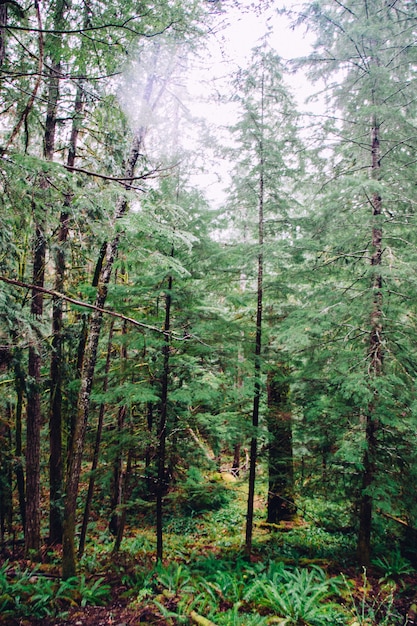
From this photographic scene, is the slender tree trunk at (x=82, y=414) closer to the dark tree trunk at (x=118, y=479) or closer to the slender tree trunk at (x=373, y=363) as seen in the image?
the dark tree trunk at (x=118, y=479)

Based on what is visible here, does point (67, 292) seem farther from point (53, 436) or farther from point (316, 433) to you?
point (316, 433)

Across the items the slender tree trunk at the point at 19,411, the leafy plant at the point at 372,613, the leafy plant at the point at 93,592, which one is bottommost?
the leafy plant at the point at 93,592

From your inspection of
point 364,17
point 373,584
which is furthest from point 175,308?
point 364,17

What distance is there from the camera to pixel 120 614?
5117 millimetres

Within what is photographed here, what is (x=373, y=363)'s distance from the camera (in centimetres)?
633

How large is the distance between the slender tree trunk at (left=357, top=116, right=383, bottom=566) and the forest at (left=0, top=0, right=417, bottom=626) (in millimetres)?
44

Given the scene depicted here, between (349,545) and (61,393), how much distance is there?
26.9ft

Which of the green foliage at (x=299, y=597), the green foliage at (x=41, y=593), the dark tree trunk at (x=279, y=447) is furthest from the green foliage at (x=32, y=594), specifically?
the dark tree trunk at (x=279, y=447)

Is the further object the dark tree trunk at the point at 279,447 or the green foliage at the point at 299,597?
the dark tree trunk at the point at 279,447

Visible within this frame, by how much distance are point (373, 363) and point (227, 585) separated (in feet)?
16.3

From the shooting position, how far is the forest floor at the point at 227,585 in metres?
4.86

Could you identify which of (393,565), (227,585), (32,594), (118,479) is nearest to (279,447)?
(393,565)

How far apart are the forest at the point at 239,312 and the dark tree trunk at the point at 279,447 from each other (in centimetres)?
18

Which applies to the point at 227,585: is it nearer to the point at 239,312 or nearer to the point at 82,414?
the point at 82,414
